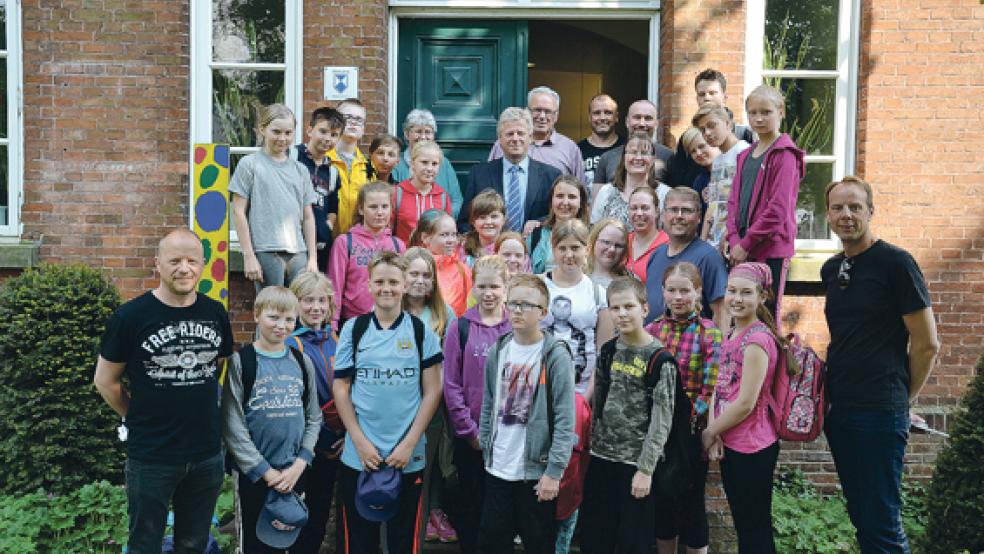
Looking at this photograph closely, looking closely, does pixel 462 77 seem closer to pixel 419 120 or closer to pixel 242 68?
pixel 419 120

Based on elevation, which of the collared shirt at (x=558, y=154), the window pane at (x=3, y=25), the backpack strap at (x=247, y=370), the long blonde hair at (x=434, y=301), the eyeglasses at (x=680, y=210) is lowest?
the backpack strap at (x=247, y=370)

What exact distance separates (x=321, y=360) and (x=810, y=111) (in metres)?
4.64

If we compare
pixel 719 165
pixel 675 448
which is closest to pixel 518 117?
pixel 719 165

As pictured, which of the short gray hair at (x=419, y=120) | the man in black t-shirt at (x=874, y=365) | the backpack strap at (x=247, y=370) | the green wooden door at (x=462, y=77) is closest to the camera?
the man in black t-shirt at (x=874, y=365)

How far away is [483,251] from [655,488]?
1.88 meters

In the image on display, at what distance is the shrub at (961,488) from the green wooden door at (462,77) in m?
4.12

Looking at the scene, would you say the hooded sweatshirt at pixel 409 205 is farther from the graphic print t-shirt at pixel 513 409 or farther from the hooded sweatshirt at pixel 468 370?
the graphic print t-shirt at pixel 513 409

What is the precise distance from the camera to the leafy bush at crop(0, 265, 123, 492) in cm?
615

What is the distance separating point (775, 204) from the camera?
5.25 meters

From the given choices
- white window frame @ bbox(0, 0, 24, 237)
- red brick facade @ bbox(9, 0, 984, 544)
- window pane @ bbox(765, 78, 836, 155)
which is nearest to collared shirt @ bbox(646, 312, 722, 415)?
red brick facade @ bbox(9, 0, 984, 544)

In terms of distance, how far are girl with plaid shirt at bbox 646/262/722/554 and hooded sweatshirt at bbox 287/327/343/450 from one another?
1742mm

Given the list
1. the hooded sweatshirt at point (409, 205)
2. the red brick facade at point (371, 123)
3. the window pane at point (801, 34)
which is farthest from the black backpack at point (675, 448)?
the window pane at point (801, 34)

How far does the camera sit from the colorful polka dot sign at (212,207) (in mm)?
5785

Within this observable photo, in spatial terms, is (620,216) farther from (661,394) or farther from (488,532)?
(488,532)
